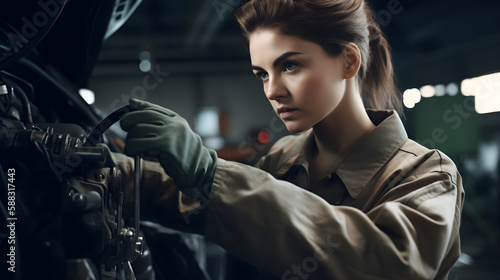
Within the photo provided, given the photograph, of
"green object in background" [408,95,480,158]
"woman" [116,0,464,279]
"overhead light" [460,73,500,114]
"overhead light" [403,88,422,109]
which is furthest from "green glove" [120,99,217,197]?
"overhead light" [460,73,500,114]

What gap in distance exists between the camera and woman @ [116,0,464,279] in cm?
59

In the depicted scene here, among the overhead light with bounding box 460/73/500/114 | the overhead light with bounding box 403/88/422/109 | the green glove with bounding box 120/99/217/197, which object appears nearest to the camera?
the green glove with bounding box 120/99/217/197

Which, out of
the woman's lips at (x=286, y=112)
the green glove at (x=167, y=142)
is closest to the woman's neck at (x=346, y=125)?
the woman's lips at (x=286, y=112)

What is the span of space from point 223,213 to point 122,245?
137mm

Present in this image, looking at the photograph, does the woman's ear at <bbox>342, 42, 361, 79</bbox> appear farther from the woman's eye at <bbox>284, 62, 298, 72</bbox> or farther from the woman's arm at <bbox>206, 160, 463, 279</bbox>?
the woman's arm at <bbox>206, 160, 463, 279</bbox>

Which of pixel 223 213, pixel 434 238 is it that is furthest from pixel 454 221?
pixel 223 213

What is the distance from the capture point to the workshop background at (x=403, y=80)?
1.86 metres

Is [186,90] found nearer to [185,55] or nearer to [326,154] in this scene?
[185,55]

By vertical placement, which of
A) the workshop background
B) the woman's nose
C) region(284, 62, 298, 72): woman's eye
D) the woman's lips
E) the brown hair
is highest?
the brown hair

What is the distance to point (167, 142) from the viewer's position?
54 cm

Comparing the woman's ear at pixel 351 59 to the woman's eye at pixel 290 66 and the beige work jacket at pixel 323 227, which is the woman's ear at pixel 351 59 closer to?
the woman's eye at pixel 290 66

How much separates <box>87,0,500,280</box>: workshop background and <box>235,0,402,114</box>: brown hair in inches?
3.4

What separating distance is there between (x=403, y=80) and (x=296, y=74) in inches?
35.9

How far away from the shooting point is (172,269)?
906 millimetres
